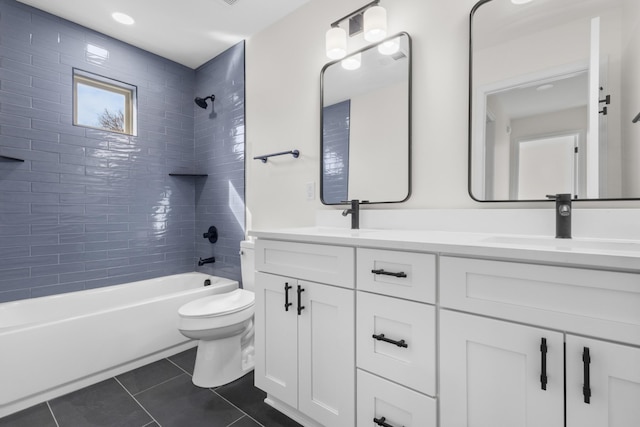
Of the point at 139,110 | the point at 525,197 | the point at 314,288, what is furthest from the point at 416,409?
the point at 139,110

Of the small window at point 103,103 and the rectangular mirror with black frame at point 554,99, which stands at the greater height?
the small window at point 103,103

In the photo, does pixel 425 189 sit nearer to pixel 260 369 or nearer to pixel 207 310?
pixel 260 369

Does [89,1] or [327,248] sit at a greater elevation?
[89,1]

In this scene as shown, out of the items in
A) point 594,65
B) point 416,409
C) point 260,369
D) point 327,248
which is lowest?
point 260,369

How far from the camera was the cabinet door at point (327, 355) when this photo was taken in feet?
3.88

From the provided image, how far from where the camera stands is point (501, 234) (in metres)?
1.28

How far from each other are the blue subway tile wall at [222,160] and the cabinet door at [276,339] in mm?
1164

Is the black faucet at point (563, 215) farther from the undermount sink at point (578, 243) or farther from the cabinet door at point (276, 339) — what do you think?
the cabinet door at point (276, 339)

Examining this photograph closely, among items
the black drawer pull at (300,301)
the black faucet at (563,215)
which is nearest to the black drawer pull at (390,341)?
the black drawer pull at (300,301)

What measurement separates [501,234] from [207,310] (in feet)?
5.38

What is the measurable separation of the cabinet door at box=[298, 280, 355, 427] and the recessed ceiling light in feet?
8.03

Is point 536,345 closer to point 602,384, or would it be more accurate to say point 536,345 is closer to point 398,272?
point 602,384

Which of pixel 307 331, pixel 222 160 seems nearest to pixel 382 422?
pixel 307 331

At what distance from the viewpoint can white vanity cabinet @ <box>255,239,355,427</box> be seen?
3.93 ft
